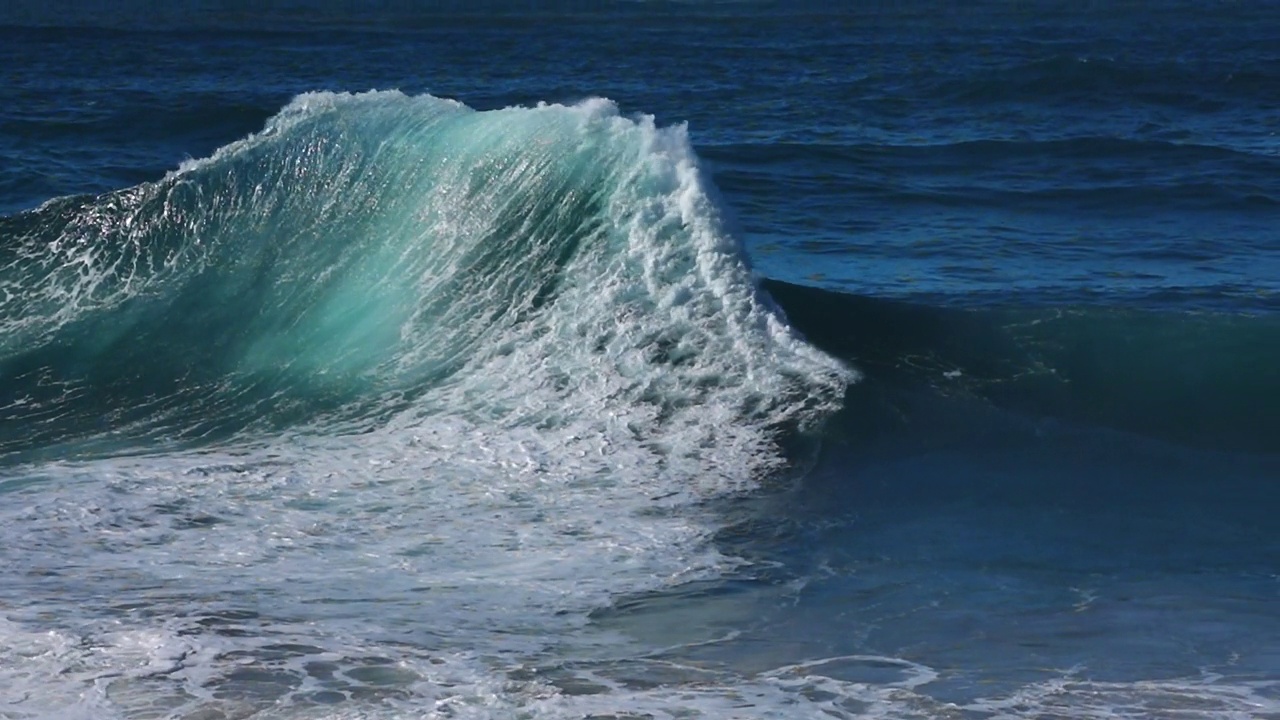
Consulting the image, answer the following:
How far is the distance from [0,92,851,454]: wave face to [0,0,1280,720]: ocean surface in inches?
1.1

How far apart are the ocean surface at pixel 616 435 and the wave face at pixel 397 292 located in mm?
28

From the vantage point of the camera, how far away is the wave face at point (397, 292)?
7.92 m

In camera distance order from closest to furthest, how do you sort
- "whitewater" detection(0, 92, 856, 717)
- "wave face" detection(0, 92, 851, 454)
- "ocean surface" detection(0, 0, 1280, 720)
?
1. "ocean surface" detection(0, 0, 1280, 720)
2. "whitewater" detection(0, 92, 856, 717)
3. "wave face" detection(0, 92, 851, 454)

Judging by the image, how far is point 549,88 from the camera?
85.7ft

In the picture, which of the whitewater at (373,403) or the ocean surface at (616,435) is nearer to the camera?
the ocean surface at (616,435)

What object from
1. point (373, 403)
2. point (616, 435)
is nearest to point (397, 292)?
point (373, 403)

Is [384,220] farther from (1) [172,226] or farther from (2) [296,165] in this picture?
A: (1) [172,226]

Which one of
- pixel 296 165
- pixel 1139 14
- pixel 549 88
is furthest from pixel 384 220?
pixel 1139 14

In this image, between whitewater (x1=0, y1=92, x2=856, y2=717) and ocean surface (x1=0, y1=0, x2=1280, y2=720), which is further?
whitewater (x1=0, y1=92, x2=856, y2=717)

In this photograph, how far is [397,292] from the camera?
9297 mm

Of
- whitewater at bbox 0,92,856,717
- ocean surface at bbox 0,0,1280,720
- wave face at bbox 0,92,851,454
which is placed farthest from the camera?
wave face at bbox 0,92,851,454

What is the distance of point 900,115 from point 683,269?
46.6ft

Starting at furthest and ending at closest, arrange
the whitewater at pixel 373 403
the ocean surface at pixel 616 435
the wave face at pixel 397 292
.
Result: the wave face at pixel 397 292, the whitewater at pixel 373 403, the ocean surface at pixel 616 435

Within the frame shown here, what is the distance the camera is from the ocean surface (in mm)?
4688
